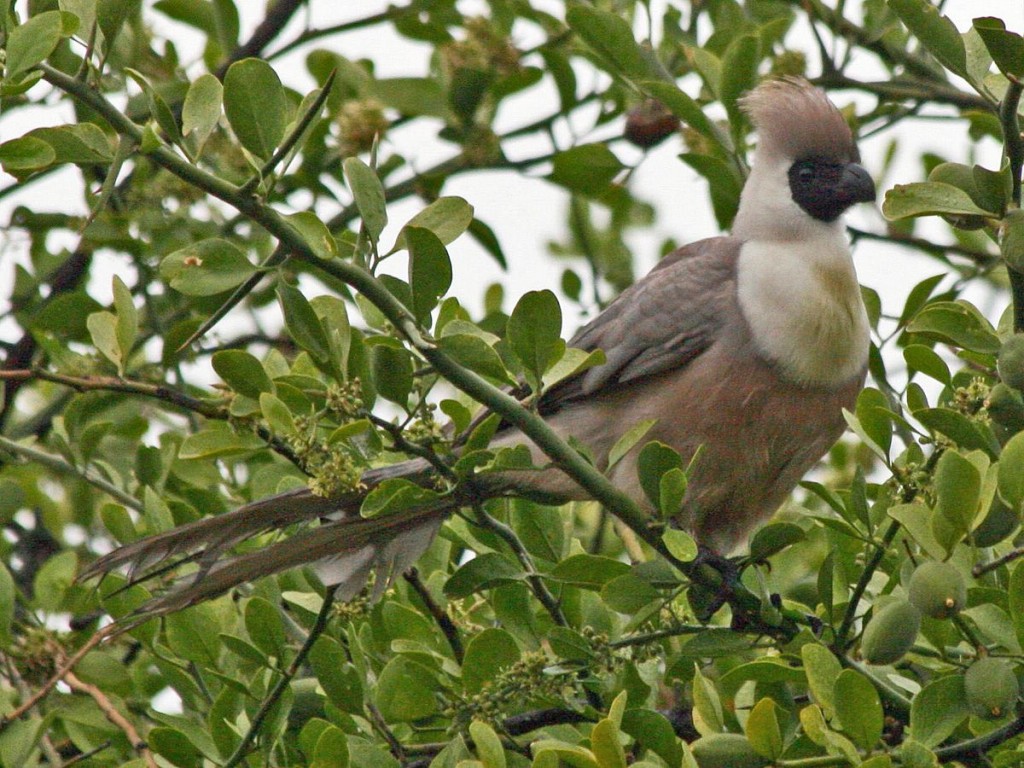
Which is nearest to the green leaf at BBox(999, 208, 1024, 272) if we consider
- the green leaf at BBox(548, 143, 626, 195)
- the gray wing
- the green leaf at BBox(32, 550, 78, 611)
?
the gray wing

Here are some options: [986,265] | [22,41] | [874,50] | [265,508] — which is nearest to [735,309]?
[986,265]

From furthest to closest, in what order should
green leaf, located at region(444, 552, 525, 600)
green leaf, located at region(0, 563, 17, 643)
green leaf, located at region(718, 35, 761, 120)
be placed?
green leaf, located at region(718, 35, 761, 120) < green leaf, located at region(0, 563, 17, 643) < green leaf, located at region(444, 552, 525, 600)

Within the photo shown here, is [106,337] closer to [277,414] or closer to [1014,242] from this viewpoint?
[277,414]

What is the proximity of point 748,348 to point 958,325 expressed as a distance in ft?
3.79

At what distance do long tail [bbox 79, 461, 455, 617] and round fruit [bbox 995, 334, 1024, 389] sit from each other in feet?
3.56

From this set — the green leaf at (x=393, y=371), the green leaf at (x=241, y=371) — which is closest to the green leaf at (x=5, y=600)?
the green leaf at (x=241, y=371)

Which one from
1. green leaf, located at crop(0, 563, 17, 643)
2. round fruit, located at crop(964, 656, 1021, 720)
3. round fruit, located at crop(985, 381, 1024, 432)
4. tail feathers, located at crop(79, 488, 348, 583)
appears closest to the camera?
round fruit, located at crop(964, 656, 1021, 720)

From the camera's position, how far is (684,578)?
7.97ft

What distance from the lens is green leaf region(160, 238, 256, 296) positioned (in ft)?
6.86

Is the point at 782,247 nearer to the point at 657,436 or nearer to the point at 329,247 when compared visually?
the point at 657,436

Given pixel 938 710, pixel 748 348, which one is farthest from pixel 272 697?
pixel 748 348

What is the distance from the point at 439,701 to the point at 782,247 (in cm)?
177

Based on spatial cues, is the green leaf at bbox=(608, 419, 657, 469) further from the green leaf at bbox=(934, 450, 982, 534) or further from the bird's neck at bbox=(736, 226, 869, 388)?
the bird's neck at bbox=(736, 226, 869, 388)

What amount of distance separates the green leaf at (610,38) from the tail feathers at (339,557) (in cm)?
126
